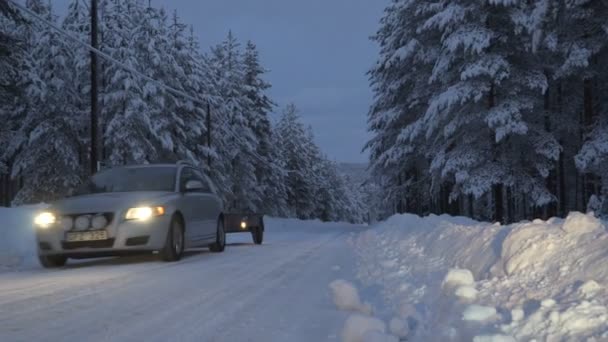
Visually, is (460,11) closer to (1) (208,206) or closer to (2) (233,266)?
(1) (208,206)

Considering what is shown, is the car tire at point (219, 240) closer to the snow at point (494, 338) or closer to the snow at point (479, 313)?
the snow at point (479, 313)

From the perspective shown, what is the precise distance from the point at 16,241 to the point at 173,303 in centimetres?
706

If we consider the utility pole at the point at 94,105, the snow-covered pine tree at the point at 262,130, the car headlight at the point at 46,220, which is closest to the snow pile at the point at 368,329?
the car headlight at the point at 46,220

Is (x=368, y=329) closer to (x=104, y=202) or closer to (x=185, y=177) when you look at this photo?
(x=104, y=202)

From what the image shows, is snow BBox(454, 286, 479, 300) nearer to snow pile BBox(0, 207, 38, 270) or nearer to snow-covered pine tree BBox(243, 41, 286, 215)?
snow pile BBox(0, 207, 38, 270)

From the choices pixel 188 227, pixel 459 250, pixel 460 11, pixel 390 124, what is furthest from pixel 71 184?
pixel 459 250

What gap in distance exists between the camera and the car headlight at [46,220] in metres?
9.23

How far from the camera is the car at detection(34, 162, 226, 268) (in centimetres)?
907

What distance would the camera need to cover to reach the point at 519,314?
3775 mm

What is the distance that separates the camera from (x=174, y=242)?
9812mm

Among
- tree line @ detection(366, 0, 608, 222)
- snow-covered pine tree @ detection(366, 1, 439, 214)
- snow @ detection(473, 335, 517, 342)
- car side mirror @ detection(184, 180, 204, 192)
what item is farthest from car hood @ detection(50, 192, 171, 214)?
snow-covered pine tree @ detection(366, 1, 439, 214)

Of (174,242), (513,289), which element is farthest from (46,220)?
(513,289)

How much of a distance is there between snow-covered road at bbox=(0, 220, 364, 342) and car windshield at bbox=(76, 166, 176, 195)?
156 cm

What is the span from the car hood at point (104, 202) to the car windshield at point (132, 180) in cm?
70
